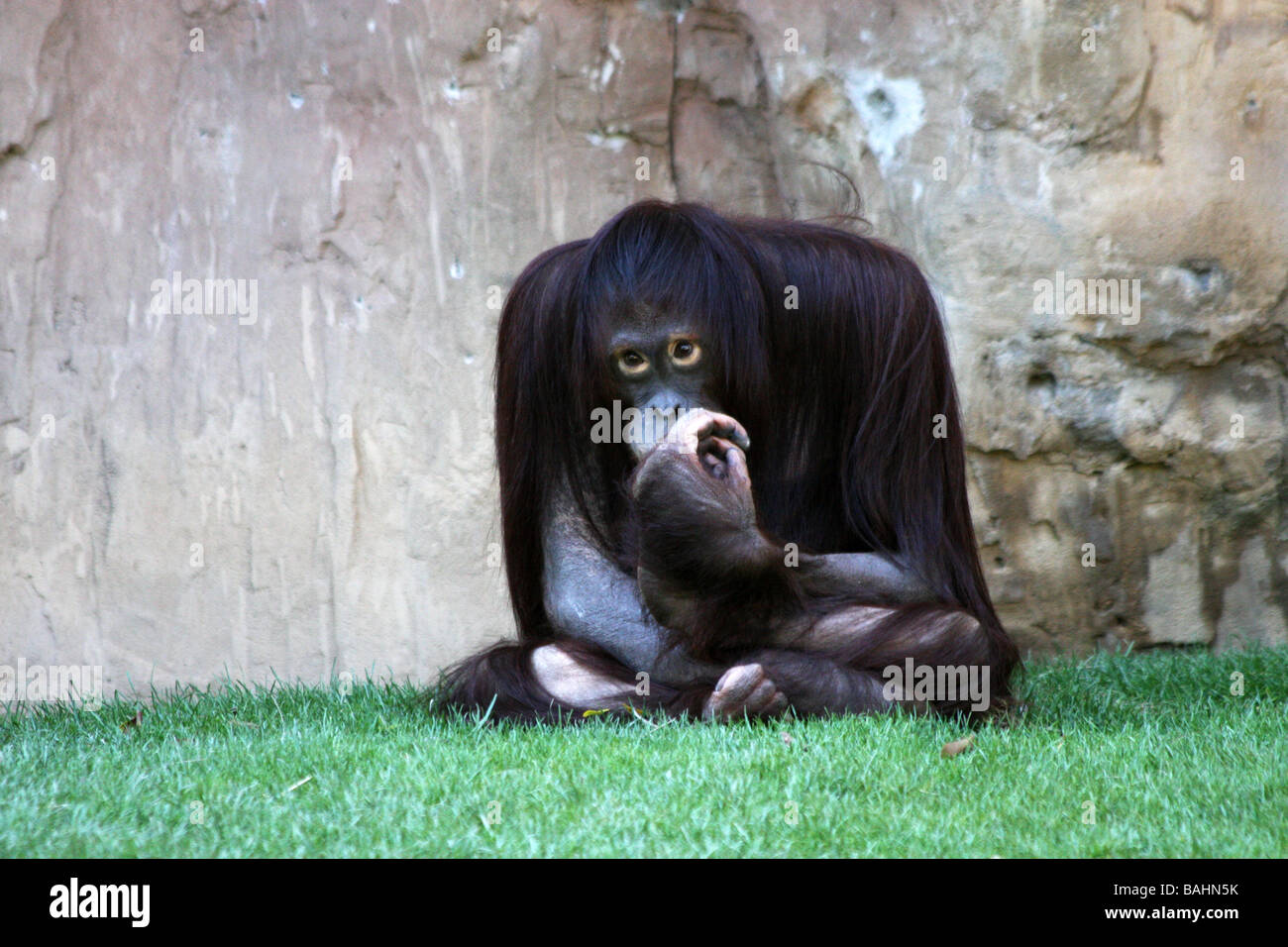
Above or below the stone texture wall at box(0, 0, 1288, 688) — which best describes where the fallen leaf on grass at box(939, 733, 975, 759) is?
below

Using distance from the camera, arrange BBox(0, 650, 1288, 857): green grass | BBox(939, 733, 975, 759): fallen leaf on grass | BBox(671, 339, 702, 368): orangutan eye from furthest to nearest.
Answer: BBox(671, 339, 702, 368): orangutan eye < BBox(939, 733, 975, 759): fallen leaf on grass < BBox(0, 650, 1288, 857): green grass

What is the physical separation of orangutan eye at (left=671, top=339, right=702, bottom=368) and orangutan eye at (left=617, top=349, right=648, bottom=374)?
69mm

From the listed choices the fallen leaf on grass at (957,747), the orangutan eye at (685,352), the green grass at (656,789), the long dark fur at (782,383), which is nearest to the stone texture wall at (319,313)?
the long dark fur at (782,383)

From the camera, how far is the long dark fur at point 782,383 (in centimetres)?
338

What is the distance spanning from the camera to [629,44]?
493cm

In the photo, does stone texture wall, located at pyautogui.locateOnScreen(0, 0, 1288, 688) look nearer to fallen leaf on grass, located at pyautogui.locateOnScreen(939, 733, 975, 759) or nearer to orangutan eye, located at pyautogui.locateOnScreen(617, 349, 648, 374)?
orangutan eye, located at pyautogui.locateOnScreen(617, 349, 648, 374)

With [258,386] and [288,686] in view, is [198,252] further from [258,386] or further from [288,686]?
[288,686]

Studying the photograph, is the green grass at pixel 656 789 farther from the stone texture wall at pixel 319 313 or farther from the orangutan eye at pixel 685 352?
the stone texture wall at pixel 319 313

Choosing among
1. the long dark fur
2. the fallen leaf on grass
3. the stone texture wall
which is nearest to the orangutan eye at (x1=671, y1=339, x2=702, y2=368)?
the long dark fur

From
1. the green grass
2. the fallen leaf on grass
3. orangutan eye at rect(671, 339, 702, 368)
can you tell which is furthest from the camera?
orangutan eye at rect(671, 339, 702, 368)

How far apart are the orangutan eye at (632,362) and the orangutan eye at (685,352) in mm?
69

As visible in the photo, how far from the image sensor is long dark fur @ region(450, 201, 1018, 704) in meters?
3.38

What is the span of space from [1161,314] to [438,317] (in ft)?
7.54

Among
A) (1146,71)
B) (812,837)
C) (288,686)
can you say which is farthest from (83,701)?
(1146,71)
